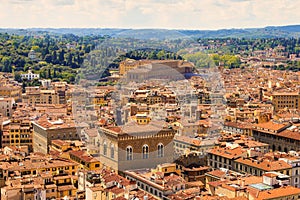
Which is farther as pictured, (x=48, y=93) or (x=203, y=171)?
(x=48, y=93)

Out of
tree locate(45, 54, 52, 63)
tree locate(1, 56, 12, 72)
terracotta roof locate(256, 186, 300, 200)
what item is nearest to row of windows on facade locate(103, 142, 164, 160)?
terracotta roof locate(256, 186, 300, 200)

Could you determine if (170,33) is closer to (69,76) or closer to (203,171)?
(203,171)

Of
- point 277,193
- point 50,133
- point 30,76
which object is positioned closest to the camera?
point 277,193

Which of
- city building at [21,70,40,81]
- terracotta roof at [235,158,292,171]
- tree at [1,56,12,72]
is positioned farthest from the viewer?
tree at [1,56,12,72]

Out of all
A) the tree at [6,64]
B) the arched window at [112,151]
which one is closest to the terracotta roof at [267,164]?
the arched window at [112,151]

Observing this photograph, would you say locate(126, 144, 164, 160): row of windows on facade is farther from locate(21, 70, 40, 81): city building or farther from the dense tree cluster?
locate(21, 70, 40, 81): city building

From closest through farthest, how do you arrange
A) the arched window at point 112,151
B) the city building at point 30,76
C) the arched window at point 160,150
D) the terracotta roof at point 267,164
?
the terracotta roof at point 267,164
the arched window at point 112,151
the arched window at point 160,150
the city building at point 30,76

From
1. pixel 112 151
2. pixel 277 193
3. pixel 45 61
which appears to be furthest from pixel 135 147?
pixel 45 61

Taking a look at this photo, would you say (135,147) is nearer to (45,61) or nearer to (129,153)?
(129,153)

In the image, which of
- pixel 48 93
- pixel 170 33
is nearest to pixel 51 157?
pixel 170 33

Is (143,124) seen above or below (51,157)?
above

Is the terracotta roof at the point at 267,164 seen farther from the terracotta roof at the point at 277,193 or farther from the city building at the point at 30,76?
the city building at the point at 30,76
